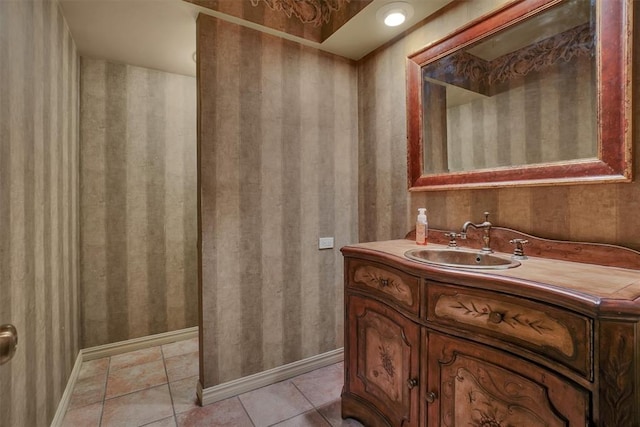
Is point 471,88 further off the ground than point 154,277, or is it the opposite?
point 471,88

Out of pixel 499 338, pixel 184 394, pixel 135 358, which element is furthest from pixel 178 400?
pixel 499 338

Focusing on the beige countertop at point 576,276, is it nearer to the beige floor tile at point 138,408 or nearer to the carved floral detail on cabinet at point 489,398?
the carved floral detail on cabinet at point 489,398

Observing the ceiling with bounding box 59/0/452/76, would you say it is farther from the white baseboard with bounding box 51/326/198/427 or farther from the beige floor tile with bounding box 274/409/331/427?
the beige floor tile with bounding box 274/409/331/427

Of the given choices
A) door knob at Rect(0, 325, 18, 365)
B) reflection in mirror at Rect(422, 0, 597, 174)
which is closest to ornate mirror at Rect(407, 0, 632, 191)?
reflection in mirror at Rect(422, 0, 597, 174)

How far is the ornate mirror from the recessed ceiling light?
0.73 ft

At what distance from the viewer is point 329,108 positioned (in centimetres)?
229

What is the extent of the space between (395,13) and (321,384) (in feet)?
7.80

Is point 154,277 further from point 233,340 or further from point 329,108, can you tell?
point 329,108

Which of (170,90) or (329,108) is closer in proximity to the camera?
(329,108)

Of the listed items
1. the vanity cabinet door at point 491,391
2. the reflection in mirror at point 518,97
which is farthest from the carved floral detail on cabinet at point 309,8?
the vanity cabinet door at point 491,391

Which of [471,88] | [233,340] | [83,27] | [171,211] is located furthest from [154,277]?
[471,88]

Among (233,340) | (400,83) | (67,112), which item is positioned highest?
(400,83)

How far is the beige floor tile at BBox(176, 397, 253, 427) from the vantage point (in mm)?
1687

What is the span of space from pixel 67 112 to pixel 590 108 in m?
2.79
